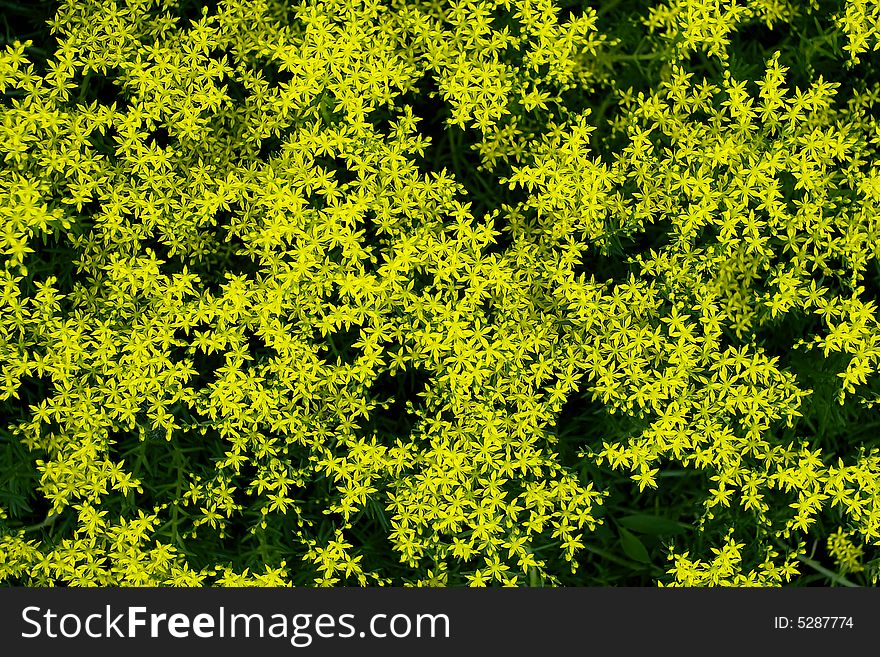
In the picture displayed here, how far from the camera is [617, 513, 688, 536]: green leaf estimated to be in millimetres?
3121

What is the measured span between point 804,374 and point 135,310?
2667mm

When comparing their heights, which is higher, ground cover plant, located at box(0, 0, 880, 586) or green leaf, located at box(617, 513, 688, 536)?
ground cover plant, located at box(0, 0, 880, 586)

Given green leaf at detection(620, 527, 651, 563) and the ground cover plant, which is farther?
green leaf at detection(620, 527, 651, 563)

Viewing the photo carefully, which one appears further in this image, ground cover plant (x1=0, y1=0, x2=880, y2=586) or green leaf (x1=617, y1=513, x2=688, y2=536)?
green leaf (x1=617, y1=513, x2=688, y2=536)

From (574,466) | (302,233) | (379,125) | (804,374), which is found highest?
(379,125)

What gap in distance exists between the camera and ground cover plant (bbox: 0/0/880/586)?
110 inches

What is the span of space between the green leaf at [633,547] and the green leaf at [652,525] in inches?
1.4

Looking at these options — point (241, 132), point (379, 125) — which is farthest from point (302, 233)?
point (379, 125)

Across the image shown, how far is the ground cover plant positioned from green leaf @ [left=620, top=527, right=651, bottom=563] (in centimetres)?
2

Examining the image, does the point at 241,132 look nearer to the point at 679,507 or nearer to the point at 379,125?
the point at 379,125

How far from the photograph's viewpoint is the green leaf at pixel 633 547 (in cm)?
309

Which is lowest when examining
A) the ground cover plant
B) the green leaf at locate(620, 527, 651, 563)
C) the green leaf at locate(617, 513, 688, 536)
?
the green leaf at locate(620, 527, 651, 563)

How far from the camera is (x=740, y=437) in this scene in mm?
3020

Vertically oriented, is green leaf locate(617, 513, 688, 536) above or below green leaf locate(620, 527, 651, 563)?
above
